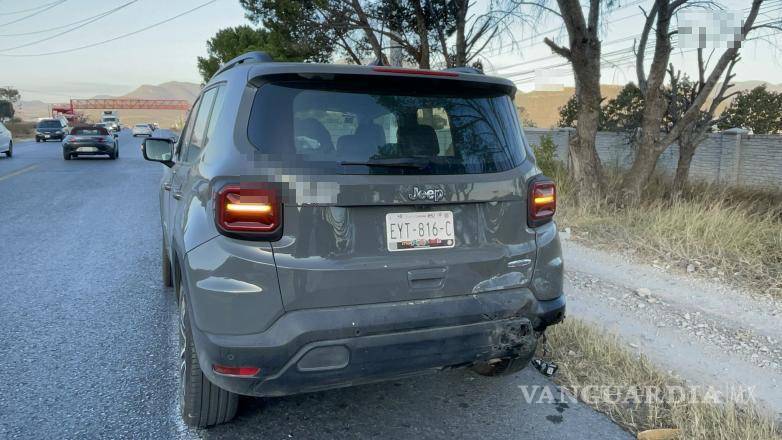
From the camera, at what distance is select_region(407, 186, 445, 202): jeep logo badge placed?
99.6 inches

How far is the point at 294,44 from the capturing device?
16.8 m

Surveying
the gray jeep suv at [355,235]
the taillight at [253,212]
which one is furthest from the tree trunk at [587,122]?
the taillight at [253,212]

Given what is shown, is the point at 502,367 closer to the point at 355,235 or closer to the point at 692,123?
the point at 355,235

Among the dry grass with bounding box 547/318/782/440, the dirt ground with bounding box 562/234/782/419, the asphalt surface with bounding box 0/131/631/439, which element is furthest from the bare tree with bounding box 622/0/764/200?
the asphalt surface with bounding box 0/131/631/439

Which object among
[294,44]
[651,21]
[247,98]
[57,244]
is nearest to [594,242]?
[651,21]

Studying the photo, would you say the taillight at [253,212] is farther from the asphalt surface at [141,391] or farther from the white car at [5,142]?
the white car at [5,142]

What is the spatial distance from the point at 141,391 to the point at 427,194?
2.15m

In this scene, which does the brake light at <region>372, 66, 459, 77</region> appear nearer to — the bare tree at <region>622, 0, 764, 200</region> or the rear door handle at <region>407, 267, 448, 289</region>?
the rear door handle at <region>407, 267, 448, 289</region>

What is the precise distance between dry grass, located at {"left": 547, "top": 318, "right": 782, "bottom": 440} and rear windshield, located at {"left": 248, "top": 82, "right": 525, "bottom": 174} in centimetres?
149

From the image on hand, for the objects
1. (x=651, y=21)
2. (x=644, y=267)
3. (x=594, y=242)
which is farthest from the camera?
(x=651, y=21)

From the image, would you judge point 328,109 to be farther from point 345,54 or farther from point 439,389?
point 345,54

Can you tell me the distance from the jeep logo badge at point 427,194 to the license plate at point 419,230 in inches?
2.7

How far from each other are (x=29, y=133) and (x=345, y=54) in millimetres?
48905

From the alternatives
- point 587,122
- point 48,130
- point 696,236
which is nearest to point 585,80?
point 587,122
